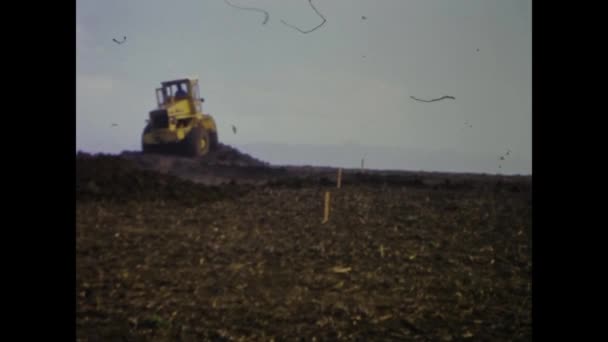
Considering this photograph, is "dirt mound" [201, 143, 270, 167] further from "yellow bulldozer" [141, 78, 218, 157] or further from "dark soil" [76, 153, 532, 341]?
"dark soil" [76, 153, 532, 341]

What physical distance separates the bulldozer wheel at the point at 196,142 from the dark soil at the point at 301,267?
16.4 feet

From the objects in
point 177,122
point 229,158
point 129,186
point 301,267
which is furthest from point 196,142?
point 301,267

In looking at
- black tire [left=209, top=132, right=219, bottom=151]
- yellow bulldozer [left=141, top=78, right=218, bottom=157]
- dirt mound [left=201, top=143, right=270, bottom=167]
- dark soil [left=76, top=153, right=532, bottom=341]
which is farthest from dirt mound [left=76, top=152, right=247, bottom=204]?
black tire [left=209, top=132, right=219, bottom=151]

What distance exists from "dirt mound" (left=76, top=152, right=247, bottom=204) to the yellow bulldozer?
6.12 feet

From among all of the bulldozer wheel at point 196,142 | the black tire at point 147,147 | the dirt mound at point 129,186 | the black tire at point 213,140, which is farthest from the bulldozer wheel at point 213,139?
the dirt mound at point 129,186

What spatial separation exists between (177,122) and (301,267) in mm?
10564

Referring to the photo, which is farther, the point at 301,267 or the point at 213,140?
the point at 213,140

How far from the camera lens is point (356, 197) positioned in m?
10.7

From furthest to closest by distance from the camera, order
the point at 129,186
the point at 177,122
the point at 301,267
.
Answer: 1. the point at 177,122
2. the point at 129,186
3. the point at 301,267

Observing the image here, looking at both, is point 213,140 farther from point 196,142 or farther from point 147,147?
point 147,147

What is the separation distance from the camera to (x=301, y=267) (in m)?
6.11
